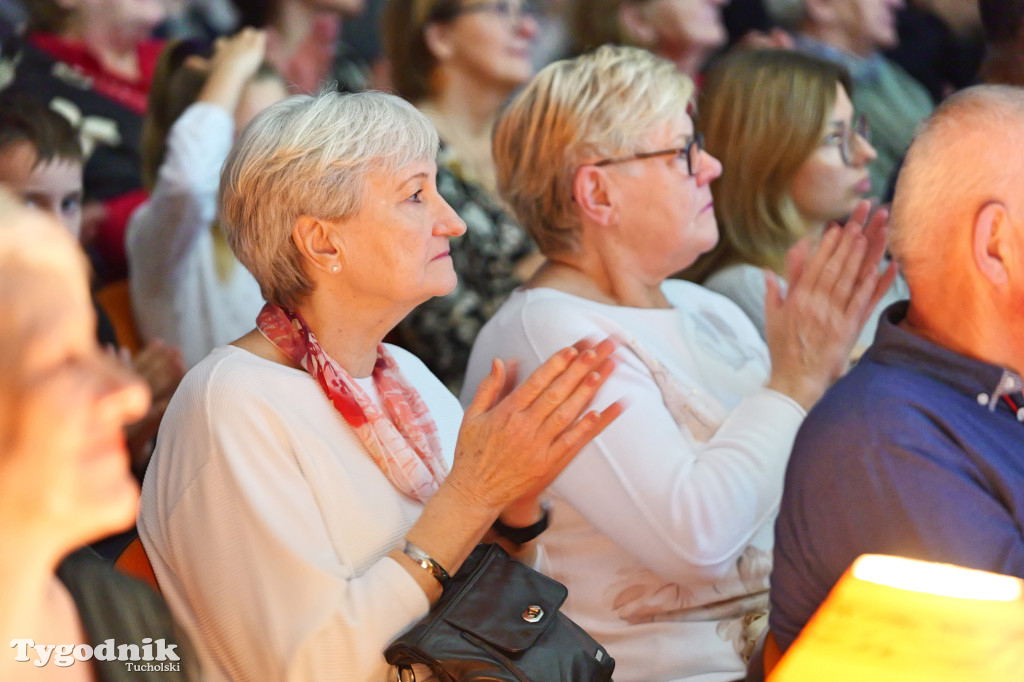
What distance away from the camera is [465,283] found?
2.79 m

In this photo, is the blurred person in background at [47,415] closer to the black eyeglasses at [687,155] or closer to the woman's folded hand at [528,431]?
the woman's folded hand at [528,431]

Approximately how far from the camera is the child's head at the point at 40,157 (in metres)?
2.43

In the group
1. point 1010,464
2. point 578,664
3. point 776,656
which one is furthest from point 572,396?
point 1010,464

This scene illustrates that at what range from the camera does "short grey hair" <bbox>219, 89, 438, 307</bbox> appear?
1585 mm

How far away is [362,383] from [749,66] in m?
1.52

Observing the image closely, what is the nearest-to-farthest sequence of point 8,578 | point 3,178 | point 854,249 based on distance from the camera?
point 8,578 → point 854,249 → point 3,178

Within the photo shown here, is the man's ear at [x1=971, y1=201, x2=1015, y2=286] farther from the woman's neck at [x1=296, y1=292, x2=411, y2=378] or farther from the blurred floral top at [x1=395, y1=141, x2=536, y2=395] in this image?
the blurred floral top at [x1=395, y1=141, x2=536, y2=395]

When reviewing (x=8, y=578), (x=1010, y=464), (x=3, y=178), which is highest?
(x=8, y=578)

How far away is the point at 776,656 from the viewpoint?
61.6 inches

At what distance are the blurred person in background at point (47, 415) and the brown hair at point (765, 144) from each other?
6.66ft

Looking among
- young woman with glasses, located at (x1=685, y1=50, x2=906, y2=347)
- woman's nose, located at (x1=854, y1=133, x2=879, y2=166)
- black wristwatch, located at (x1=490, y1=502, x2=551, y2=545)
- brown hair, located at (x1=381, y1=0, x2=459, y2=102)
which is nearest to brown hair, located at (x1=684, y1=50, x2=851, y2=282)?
young woman with glasses, located at (x1=685, y1=50, x2=906, y2=347)

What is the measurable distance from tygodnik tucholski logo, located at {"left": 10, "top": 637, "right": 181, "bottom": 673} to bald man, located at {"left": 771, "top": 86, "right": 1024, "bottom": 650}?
862 millimetres

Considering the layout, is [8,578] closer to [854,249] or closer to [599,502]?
[599,502]

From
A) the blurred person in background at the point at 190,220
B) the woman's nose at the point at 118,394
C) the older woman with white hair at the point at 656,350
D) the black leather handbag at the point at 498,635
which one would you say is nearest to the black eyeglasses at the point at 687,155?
the older woman with white hair at the point at 656,350
